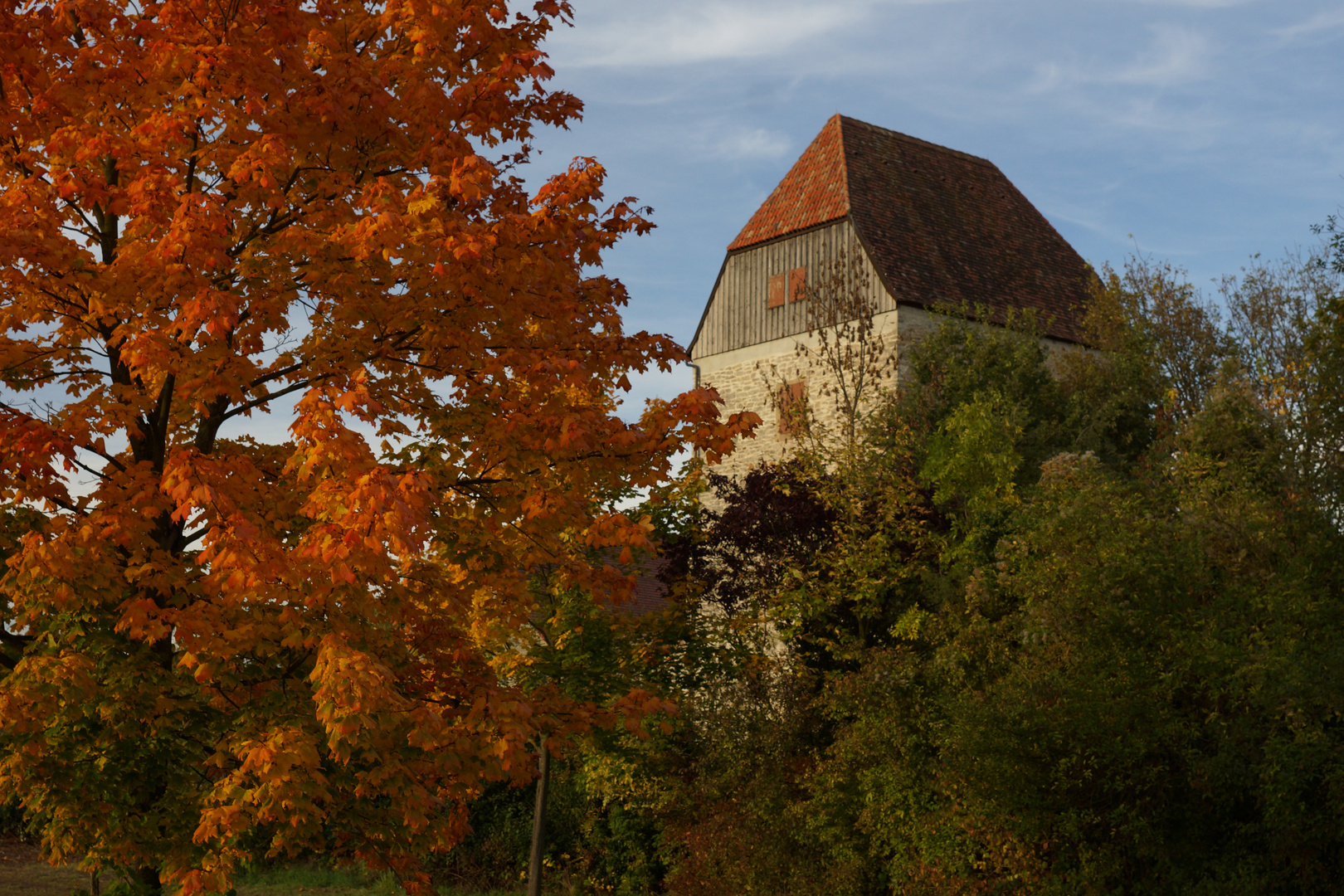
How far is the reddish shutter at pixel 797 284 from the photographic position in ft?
84.9

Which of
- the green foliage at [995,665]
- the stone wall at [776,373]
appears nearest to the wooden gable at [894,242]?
the stone wall at [776,373]

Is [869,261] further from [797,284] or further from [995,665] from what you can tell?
[995,665]

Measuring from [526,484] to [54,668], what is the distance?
304 cm

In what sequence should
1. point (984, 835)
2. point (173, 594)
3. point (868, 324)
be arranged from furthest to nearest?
point (868, 324)
point (984, 835)
point (173, 594)

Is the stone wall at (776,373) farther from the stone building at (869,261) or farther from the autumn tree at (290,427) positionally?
the autumn tree at (290,427)

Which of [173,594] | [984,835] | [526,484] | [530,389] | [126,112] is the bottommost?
[984,835]

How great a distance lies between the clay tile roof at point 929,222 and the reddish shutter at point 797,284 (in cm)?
101

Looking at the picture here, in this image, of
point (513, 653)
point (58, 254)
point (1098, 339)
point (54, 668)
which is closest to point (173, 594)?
point (54, 668)

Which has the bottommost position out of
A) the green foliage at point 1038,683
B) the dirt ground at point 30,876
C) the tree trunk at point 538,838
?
the dirt ground at point 30,876

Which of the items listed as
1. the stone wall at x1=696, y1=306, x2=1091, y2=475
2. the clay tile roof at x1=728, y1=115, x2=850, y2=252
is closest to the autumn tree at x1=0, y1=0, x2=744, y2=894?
the stone wall at x1=696, y1=306, x2=1091, y2=475

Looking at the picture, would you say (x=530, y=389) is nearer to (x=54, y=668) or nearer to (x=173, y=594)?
(x=173, y=594)

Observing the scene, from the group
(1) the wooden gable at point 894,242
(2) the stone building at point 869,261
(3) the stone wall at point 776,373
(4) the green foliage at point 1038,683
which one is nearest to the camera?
(4) the green foliage at point 1038,683

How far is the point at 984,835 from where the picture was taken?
40.2ft

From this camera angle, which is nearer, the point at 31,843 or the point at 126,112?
the point at 126,112
